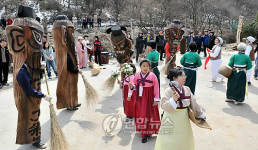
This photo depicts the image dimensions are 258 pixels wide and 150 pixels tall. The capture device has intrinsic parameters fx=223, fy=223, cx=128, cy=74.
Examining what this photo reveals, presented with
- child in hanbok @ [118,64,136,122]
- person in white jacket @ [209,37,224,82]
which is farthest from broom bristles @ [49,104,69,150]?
person in white jacket @ [209,37,224,82]

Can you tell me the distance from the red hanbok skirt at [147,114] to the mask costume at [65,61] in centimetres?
201

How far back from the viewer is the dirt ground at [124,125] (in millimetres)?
3941

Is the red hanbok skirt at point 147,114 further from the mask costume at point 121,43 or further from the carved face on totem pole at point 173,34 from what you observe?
the carved face on totem pole at point 173,34

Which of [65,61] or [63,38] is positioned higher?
[63,38]

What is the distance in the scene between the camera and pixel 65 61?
5156 mm

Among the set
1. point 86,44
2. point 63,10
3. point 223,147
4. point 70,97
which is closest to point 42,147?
point 70,97

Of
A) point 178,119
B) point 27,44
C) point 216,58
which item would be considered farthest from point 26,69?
point 216,58

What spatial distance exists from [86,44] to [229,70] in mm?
7562

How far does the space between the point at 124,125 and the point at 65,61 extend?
1.99m

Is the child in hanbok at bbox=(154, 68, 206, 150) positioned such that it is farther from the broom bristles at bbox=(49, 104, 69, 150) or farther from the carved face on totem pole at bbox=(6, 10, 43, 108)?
the carved face on totem pole at bbox=(6, 10, 43, 108)

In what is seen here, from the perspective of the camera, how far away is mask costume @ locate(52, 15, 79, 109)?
5.04 metres

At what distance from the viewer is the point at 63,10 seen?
88.9 feet

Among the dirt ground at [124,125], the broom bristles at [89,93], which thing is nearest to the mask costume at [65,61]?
the broom bristles at [89,93]

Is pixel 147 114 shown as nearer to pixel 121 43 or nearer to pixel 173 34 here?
pixel 121 43
